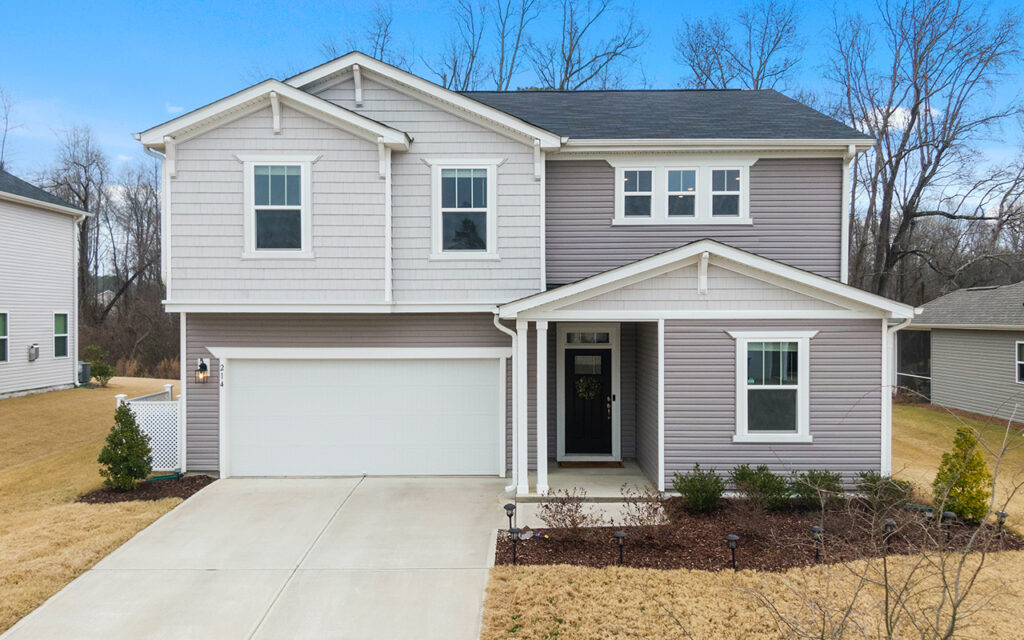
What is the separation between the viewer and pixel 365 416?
10.0 meters

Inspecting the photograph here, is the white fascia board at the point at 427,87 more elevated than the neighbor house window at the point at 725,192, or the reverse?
the white fascia board at the point at 427,87

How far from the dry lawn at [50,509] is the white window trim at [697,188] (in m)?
8.68

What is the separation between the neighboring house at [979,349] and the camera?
1514 centimetres

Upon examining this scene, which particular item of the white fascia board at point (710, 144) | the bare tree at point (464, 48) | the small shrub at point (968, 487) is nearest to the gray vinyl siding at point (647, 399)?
the white fascia board at point (710, 144)

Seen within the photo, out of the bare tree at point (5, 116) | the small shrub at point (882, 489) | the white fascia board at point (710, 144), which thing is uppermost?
the bare tree at point (5, 116)

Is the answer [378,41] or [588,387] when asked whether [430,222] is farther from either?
[378,41]

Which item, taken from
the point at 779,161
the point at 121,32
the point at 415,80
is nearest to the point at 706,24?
the point at 779,161

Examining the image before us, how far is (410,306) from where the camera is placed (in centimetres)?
946

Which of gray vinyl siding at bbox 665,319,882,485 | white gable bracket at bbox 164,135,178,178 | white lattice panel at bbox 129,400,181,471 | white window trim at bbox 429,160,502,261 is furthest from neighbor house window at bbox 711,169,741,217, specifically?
white lattice panel at bbox 129,400,181,471

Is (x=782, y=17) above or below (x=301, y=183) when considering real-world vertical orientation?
above

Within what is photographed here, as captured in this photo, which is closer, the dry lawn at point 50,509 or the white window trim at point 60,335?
the dry lawn at point 50,509

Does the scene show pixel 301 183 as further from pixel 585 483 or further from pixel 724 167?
pixel 724 167

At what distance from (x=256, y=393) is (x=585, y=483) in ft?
18.7

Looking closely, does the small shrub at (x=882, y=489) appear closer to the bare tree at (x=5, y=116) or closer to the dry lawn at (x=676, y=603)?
the dry lawn at (x=676, y=603)
